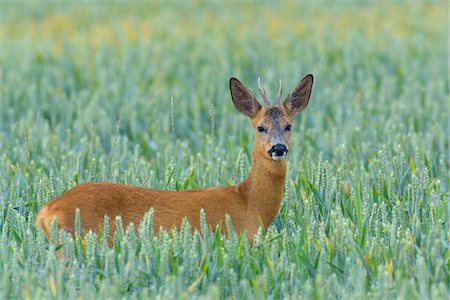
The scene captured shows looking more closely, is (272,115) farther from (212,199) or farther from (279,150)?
(212,199)

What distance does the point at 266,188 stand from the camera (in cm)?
678

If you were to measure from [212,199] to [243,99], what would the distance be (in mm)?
959

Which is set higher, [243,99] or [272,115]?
[243,99]

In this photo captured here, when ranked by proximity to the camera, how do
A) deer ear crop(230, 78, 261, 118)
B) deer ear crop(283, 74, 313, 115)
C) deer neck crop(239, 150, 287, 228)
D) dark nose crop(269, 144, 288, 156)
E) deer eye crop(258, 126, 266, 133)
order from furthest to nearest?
deer ear crop(283, 74, 313, 115), deer ear crop(230, 78, 261, 118), deer eye crop(258, 126, 266, 133), deer neck crop(239, 150, 287, 228), dark nose crop(269, 144, 288, 156)

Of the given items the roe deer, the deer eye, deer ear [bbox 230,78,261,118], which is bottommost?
the roe deer

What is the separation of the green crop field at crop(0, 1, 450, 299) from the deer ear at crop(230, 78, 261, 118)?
0.21 meters

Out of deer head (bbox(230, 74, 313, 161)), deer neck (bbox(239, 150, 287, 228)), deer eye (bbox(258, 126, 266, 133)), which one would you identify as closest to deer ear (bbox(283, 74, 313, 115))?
deer head (bbox(230, 74, 313, 161))

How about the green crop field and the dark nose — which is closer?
the green crop field

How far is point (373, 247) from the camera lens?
5945 mm

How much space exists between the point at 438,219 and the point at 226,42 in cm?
1018

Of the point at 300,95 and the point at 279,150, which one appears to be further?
the point at 300,95

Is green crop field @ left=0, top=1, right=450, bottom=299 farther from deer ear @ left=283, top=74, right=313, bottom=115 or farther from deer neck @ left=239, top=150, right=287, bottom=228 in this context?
deer ear @ left=283, top=74, right=313, bottom=115

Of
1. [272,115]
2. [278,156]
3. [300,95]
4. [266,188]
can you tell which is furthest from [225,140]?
[278,156]

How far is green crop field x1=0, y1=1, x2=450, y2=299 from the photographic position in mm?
5656
